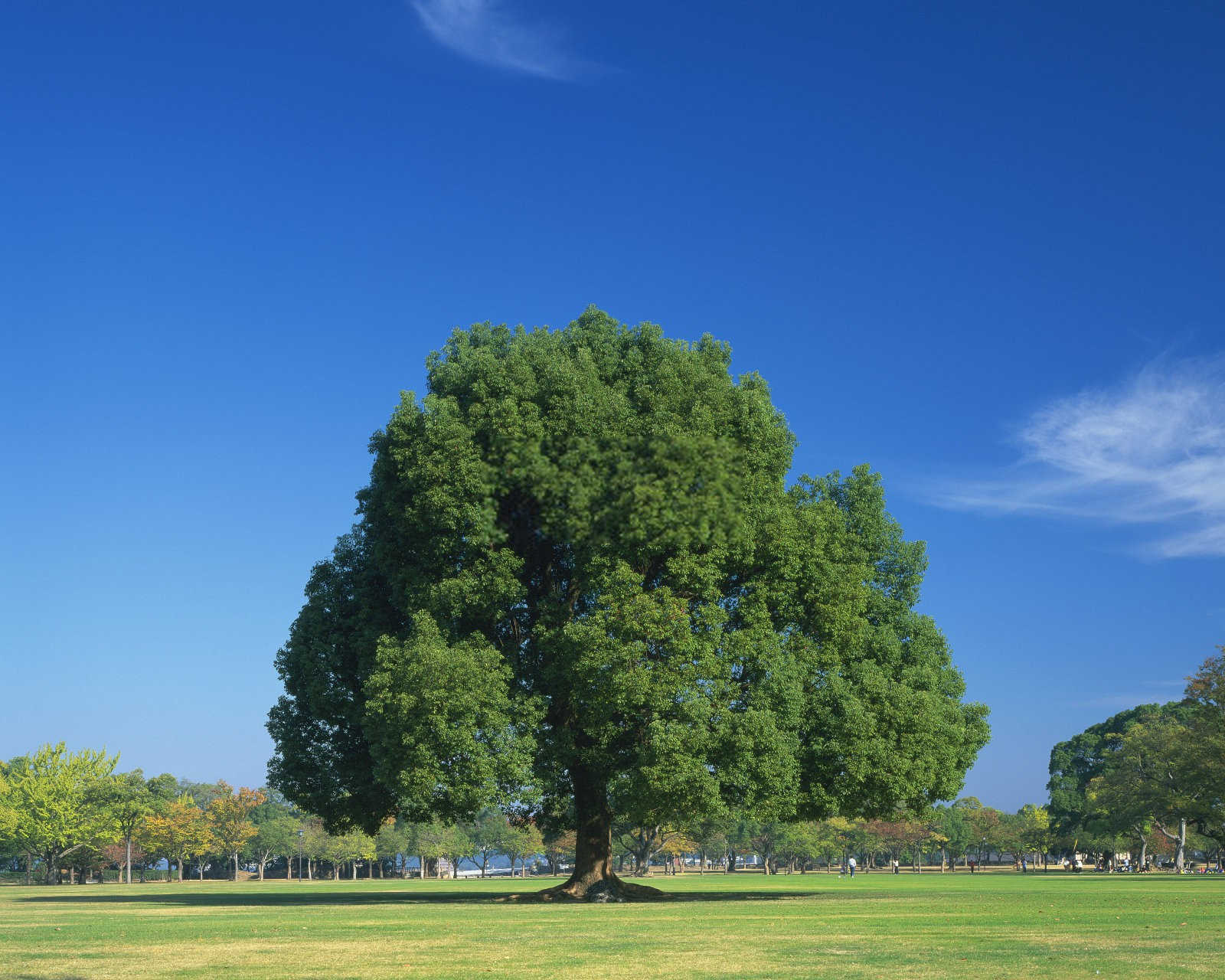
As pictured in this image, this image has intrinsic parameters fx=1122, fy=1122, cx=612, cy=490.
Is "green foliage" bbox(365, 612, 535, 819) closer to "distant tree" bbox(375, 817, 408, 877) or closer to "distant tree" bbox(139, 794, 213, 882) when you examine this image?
"distant tree" bbox(139, 794, 213, 882)

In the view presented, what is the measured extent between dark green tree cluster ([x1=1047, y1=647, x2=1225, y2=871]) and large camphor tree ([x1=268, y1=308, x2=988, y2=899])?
45927mm

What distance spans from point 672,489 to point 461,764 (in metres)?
9.81

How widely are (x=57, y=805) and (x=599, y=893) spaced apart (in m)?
72.6

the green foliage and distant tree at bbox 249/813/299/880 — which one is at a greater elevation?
the green foliage

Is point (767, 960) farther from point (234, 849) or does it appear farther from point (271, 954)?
point (234, 849)

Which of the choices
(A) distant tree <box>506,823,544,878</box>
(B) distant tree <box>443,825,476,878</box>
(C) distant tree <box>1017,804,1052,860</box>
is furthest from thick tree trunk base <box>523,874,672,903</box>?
(C) distant tree <box>1017,804,1052,860</box>

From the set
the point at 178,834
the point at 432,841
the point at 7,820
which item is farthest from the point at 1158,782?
the point at 7,820

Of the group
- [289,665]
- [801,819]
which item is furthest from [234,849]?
[801,819]

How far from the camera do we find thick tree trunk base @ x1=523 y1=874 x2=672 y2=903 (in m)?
35.9

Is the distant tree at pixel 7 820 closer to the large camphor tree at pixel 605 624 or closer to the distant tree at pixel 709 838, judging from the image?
the distant tree at pixel 709 838

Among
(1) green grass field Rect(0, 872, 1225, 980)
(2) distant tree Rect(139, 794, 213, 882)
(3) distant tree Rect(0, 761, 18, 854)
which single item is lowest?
(2) distant tree Rect(139, 794, 213, 882)

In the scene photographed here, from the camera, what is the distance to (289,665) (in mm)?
39000

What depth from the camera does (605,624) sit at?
31266 millimetres

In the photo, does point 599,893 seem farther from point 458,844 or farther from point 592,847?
point 458,844
